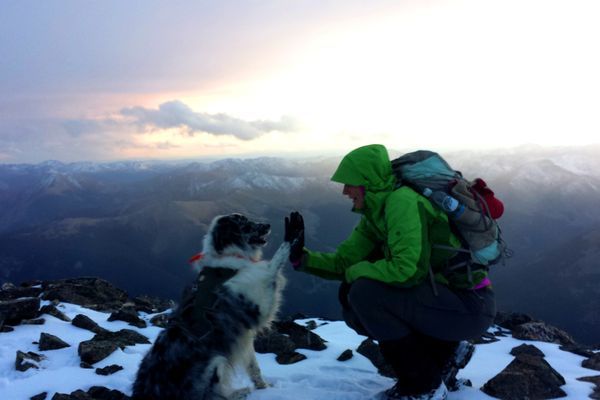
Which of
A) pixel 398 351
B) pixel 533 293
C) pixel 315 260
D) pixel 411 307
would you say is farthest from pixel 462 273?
pixel 533 293

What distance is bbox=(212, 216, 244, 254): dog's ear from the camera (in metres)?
6.93

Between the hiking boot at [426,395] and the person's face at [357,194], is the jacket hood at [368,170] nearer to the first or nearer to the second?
the person's face at [357,194]

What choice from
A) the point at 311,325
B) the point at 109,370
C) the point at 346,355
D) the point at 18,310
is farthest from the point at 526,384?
the point at 18,310

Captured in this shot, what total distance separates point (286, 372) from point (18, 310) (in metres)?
7.30

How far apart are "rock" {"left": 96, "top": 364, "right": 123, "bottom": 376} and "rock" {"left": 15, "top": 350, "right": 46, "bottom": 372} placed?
1268mm

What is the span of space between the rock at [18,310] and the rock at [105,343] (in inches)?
88.0

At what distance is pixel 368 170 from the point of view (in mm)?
5195

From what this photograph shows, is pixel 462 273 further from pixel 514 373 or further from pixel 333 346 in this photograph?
pixel 333 346

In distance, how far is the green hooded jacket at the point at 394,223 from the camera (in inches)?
181

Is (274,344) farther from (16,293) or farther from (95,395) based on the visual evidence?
(16,293)

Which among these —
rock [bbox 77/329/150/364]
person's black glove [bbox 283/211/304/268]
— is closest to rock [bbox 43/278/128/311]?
rock [bbox 77/329/150/364]

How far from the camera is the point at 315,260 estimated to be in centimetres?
622

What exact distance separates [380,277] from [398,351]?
1.04 metres

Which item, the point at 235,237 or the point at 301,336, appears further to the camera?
the point at 301,336
